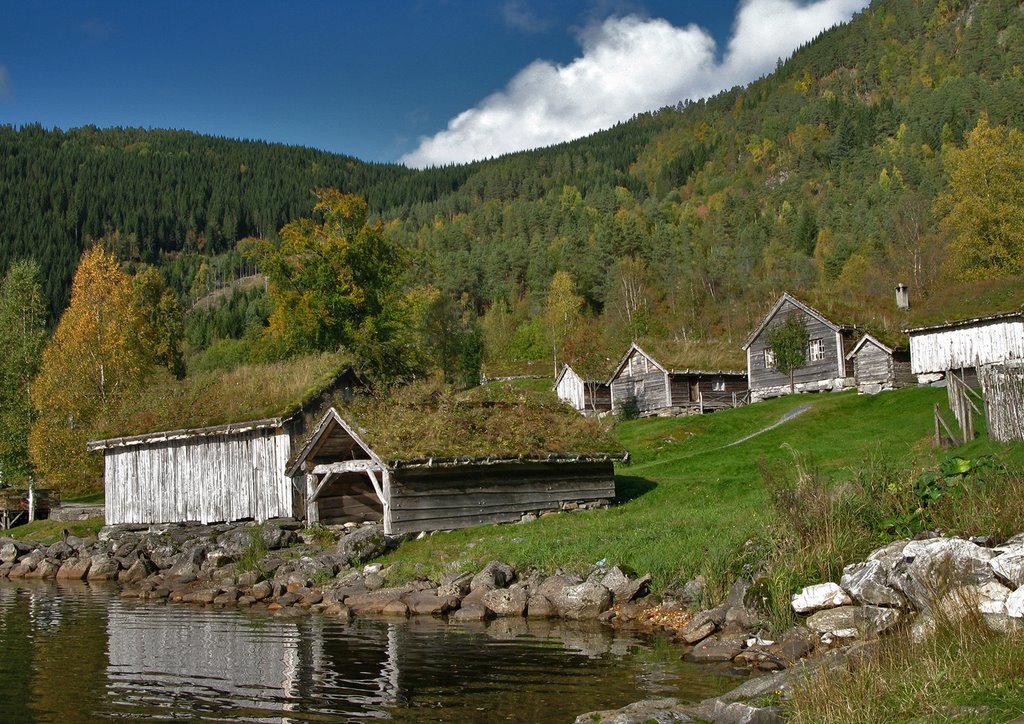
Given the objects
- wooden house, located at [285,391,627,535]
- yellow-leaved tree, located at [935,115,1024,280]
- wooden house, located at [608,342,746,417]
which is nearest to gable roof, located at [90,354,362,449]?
wooden house, located at [285,391,627,535]

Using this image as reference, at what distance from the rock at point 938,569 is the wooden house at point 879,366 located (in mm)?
39948

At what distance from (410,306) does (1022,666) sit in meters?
42.8

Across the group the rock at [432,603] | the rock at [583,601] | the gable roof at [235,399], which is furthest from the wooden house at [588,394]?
the rock at [583,601]

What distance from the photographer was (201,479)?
34.8 m

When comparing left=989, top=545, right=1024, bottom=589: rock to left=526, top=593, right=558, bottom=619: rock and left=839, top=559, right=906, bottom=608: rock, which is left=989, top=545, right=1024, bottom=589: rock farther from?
left=526, top=593, right=558, bottom=619: rock

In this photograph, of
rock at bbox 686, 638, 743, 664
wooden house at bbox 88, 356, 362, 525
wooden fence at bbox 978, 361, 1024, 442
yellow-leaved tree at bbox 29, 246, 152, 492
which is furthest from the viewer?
yellow-leaved tree at bbox 29, 246, 152, 492

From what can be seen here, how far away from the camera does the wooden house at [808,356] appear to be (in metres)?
54.9

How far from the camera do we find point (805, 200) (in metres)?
152

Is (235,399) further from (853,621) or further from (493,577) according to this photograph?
(853,621)

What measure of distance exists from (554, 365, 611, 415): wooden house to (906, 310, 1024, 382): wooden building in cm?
3036

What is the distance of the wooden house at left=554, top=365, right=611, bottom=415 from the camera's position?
73375 mm

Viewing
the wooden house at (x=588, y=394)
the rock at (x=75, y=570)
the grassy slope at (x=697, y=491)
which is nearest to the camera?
the grassy slope at (x=697, y=491)

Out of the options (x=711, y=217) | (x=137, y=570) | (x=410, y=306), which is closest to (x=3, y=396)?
(x=410, y=306)

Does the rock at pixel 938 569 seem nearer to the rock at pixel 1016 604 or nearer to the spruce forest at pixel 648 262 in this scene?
the rock at pixel 1016 604
